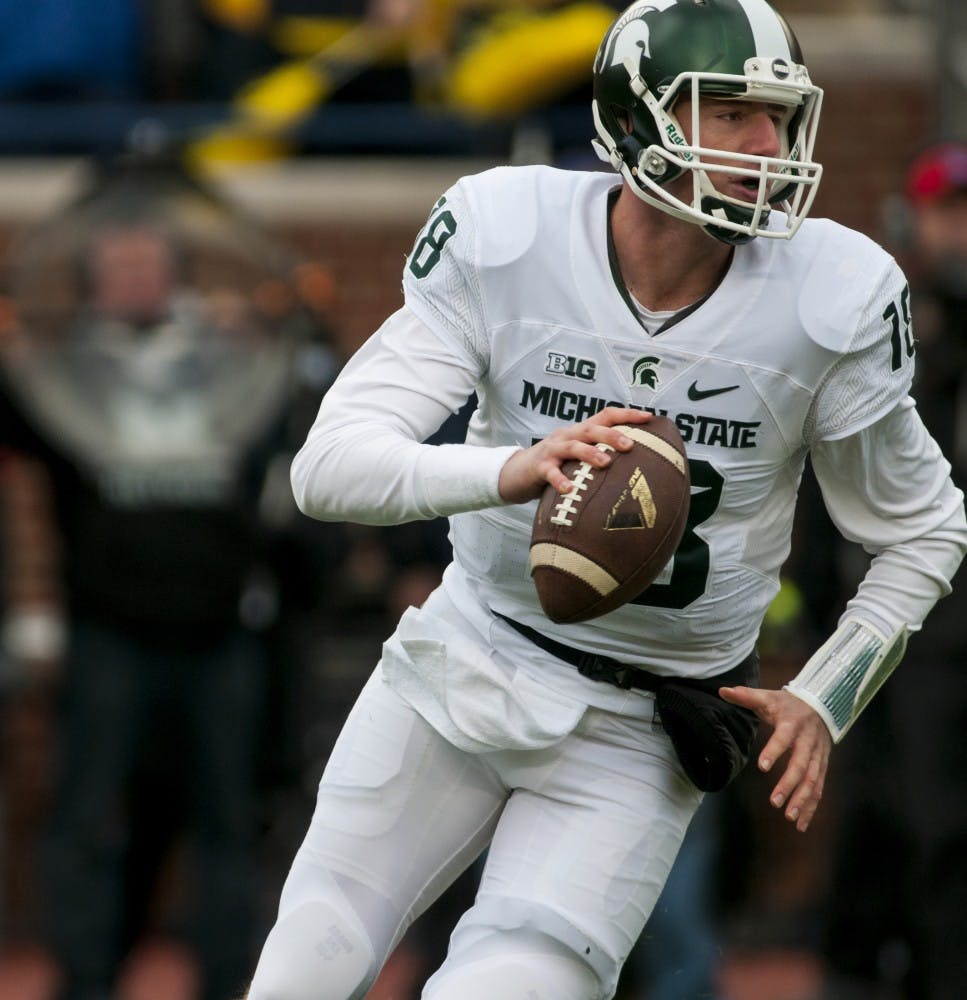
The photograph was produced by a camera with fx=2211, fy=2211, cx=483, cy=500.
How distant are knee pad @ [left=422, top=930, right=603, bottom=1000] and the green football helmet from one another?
49.1 inches

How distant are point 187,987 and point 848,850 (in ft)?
7.69

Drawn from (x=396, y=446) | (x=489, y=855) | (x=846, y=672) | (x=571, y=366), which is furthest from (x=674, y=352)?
(x=489, y=855)

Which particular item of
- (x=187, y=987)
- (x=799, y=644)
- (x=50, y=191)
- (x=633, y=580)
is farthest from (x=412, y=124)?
(x=633, y=580)

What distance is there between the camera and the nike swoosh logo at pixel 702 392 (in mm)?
3787

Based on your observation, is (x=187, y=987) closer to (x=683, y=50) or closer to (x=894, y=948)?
(x=894, y=948)

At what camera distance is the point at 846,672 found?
396 cm

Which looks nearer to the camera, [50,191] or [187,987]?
[187,987]

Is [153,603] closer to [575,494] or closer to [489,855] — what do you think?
[489,855]

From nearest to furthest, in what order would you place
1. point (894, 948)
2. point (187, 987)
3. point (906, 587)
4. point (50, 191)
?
point (906, 587)
point (894, 948)
point (187, 987)
point (50, 191)

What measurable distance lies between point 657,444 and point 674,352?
0.99 ft

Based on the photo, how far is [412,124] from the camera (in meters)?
8.12

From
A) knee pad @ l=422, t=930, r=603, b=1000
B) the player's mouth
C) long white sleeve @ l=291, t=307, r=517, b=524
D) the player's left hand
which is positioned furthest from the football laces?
knee pad @ l=422, t=930, r=603, b=1000

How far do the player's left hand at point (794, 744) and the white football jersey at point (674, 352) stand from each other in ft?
0.73

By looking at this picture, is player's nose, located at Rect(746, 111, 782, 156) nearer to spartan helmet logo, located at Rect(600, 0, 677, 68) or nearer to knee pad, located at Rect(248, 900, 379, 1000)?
spartan helmet logo, located at Rect(600, 0, 677, 68)
